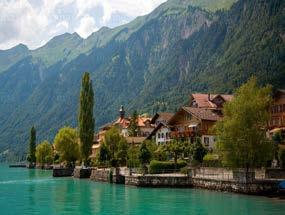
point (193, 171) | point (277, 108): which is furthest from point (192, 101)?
point (193, 171)

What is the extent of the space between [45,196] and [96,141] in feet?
407

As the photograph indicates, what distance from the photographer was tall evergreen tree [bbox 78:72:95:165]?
4365 inches

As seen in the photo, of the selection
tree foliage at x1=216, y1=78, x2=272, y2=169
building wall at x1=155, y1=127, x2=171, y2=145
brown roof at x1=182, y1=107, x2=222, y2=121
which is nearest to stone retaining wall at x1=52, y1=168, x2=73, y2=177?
building wall at x1=155, y1=127, x2=171, y2=145

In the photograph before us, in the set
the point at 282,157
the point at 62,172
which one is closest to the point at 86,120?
the point at 62,172

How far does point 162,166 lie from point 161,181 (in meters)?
11.5

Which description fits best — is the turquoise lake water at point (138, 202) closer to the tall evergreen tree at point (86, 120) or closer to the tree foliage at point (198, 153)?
the tree foliage at point (198, 153)

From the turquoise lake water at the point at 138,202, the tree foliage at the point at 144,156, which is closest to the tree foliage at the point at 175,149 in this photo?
the tree foliage at the point at 144,156

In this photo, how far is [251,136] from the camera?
212 feet

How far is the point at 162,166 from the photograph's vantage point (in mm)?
84812

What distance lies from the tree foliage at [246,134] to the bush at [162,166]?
63.2ft

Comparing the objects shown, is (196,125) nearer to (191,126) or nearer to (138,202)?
(191,126)

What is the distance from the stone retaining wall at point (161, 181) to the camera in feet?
236

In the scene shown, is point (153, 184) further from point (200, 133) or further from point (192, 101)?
point (192, 101)

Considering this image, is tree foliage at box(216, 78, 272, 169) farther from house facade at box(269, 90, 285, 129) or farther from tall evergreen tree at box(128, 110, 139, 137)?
tall evergreen tree at box(128, 110, 139, 137)
